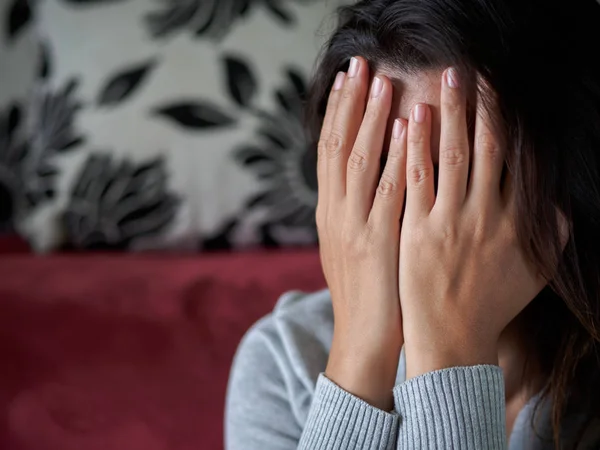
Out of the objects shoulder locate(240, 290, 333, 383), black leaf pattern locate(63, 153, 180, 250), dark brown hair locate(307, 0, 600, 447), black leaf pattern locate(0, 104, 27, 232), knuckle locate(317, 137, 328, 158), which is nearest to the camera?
dark brown hair locate(307, 0, 600, 447)

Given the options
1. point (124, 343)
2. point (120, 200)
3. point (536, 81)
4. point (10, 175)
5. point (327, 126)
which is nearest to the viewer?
point (536, 81)

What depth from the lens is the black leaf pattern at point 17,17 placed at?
146cm

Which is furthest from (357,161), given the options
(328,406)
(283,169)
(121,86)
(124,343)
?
(121,86)

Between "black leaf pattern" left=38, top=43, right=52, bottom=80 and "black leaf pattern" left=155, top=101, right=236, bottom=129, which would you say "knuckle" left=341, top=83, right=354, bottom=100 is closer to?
"black leaf pattern" left=155, top=101, right=236, bottom=129

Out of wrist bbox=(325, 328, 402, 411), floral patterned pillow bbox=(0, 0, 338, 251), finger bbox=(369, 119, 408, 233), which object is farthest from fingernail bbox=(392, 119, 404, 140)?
floral patterned pillow bbox=(0, 0, 338, 251)

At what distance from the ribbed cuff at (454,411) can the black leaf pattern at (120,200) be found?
2.33ft

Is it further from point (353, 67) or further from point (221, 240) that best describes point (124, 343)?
point (353, 67)

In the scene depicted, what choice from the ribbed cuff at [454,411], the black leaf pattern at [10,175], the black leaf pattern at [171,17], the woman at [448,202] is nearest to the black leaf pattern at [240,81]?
the black leaf pattern at [171,17]

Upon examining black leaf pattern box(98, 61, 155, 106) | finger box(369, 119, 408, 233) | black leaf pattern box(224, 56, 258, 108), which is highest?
black leaf pattern box(224, 56, 258, 108)

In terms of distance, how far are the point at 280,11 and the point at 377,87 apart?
0.74m

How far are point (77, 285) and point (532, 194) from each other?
2.42 feet

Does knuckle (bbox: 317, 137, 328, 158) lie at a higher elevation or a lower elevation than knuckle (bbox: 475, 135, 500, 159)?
lower

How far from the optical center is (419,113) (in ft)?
2.19

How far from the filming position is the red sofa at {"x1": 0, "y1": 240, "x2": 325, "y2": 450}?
0.94 m
